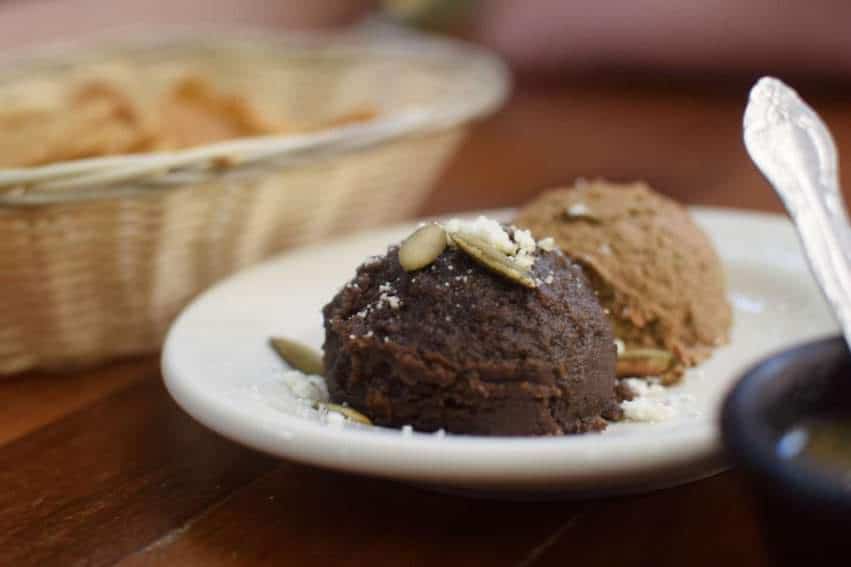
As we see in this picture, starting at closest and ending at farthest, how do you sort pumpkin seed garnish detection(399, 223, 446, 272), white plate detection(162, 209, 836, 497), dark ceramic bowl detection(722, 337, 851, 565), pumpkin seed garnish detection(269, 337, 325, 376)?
dark ceramic bowl detection(722, 337, 851, 565), white plate detection(162, 209, 836, 497), pumpkin seed garnish detection(399, 223, 446, 272), pumpkin seed garnish detection(269, 337, 325, 376)

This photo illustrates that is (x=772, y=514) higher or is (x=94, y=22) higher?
(x=772, y=514)

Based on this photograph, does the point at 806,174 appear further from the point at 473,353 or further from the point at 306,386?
the point at 306,386

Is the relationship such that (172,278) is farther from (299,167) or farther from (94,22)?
(94,22)

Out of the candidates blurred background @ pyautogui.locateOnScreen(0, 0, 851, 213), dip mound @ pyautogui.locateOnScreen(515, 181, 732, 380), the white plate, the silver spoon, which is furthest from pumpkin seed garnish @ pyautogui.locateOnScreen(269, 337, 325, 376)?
blurred background @ pyautogui.locateOnScreen(0, 0, 851, 213)

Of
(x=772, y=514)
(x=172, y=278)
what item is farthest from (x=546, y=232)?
(x=772, y=514)

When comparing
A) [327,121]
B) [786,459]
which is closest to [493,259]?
[786,459]

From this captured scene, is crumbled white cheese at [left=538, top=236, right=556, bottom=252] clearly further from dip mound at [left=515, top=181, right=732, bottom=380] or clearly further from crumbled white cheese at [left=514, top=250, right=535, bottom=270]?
dip mound at [left=515, top=181, right=732, bottom=380]
